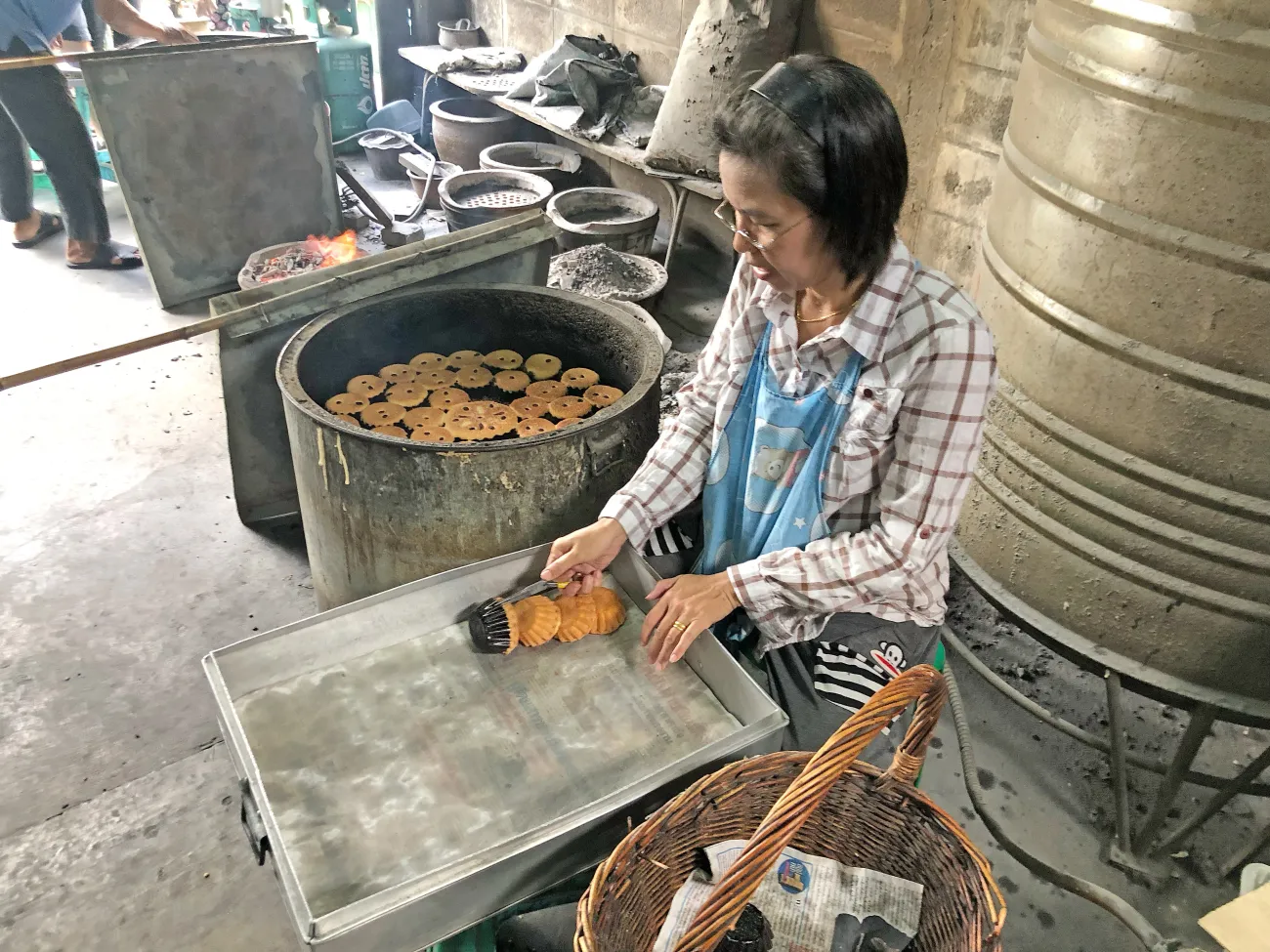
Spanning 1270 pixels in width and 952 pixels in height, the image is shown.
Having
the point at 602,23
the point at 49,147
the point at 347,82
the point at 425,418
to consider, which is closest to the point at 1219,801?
the point at 425,418

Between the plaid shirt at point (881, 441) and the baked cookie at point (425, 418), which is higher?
the plaid shirt at point (881, 441)

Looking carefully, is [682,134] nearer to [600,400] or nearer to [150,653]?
[600,400]

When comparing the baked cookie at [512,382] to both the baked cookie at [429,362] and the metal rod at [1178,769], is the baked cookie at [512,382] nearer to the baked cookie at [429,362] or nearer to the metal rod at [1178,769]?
the baked cookie at [429,362]

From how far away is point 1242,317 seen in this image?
6.02ft

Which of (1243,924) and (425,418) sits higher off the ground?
(1243,924)

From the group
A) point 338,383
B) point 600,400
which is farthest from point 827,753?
point 338,383

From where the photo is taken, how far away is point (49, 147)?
5457 mm

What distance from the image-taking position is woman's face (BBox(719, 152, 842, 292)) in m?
1.60

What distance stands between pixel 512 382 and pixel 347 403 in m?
0.57

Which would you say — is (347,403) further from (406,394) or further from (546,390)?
(546,390)

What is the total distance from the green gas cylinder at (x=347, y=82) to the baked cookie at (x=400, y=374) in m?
5.35

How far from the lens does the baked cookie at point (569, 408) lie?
9.30 feet

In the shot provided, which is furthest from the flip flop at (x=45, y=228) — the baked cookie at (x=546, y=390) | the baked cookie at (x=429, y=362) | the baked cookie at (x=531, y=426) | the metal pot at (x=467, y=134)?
the baked cookie at (x=531, y=426)

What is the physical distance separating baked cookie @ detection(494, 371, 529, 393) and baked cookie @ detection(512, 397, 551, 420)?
0.09 metres
